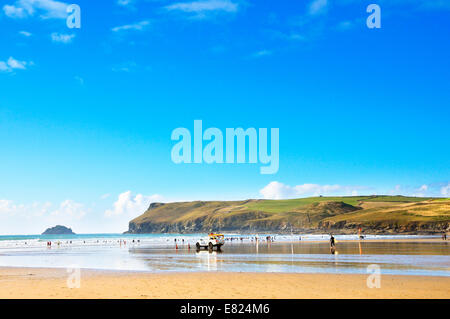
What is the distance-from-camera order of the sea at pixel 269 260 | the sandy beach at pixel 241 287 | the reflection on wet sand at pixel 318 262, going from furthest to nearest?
the sea at pixel 269 260, the reflection on wet sand at pixel 318 262, the sandy beach at pixel 241 287

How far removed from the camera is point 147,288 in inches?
954

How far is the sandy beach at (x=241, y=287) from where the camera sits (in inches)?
829

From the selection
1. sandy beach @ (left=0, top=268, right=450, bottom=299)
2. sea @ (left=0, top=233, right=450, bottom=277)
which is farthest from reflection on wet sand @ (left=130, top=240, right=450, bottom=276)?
sandy beach @ (left=0, top=268, right=450, bottom=299)

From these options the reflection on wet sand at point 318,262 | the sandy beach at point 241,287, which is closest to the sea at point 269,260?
the reflection on wet sand at point 318,262

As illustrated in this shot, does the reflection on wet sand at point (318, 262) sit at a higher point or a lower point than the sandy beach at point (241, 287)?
lower

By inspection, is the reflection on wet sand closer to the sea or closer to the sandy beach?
the sea

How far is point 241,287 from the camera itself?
2416 cm

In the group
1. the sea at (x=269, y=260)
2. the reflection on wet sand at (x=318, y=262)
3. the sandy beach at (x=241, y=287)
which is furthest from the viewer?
the sea at (x=269, y=260)

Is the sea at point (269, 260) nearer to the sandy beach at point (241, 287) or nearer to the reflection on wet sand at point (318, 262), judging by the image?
the reflection on wet sand at point (318, 262)

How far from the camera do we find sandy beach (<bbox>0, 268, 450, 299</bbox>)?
A: 21.0 m

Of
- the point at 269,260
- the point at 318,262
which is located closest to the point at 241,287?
the point at 318,262
